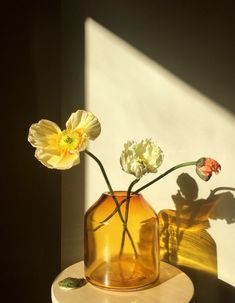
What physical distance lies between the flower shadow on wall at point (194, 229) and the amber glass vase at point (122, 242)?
160mm

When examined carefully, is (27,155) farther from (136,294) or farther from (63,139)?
(136,294)

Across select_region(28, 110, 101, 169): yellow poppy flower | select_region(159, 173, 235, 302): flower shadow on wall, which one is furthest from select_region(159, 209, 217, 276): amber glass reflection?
select_region(28, 110, 101, 169): yellow poppy flower

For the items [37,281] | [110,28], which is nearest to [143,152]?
[110,28]

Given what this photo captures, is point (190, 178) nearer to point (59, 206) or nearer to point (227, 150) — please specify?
point (227, 150)

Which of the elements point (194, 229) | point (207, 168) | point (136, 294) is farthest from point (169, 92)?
point (136, 294)

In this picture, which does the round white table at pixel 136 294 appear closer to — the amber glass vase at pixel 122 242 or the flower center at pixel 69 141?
the amber glass vase at pixel 122 242

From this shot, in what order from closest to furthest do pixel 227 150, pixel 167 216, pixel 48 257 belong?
1. pixel 227 150
2. pixel 167 216
3. pixel 48 257

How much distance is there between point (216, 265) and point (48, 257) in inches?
22.1

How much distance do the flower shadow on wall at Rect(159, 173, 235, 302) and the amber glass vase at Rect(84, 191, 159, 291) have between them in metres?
0.16

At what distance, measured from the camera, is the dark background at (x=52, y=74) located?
0.96 meters

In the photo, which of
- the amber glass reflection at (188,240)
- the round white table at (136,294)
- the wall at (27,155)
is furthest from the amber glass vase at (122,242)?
the wall at (27,155)

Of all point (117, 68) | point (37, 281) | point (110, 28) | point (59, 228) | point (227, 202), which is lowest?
point (37, 281)

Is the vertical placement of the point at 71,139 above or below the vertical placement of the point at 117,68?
below

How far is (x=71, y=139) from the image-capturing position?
0.82 meters
